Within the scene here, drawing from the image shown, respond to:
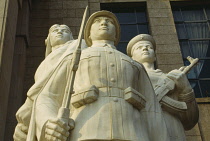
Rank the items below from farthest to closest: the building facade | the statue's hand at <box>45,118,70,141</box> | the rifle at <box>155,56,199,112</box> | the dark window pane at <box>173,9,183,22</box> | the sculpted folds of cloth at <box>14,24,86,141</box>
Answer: the dark window pane at <box>173,9,183,22</box>, the building facade, the rifle at <box>155,56,199,112</box>, the sculpted folds of cloth at <box>14,24,86,141</box>, the statue's hand at <box>45,118,70,141</box>

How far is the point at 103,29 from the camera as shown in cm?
554

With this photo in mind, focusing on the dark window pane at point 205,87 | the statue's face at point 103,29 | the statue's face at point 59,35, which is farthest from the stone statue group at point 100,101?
the dark window pane at point 205,87

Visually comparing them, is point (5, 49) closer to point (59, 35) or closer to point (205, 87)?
point (59, 35)

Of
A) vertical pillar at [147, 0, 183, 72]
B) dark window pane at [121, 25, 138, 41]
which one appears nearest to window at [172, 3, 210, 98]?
vertical pillar at [147, 0, 183, 72]

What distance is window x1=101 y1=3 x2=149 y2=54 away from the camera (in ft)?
43.4

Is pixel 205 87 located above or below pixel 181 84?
above

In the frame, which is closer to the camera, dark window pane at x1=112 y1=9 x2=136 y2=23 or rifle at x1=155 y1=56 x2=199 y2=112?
rifle at x1=155 y1=56 x2=199 y2=112

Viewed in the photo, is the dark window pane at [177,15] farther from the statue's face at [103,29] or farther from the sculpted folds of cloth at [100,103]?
the sculpted folds of cloth at [100,103]

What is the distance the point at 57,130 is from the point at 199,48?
9.52m

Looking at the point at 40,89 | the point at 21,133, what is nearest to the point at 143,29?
the point at 40,89

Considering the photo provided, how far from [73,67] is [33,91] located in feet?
3.21

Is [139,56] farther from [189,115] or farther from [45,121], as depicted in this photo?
[45,121]

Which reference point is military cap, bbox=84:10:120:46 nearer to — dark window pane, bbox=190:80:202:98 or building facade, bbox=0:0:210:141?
building facade, bbox=0:0:210:141

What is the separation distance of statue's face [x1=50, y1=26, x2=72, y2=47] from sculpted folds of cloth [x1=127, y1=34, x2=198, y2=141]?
1247 mm
